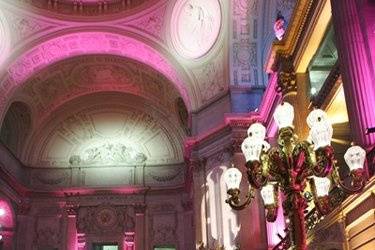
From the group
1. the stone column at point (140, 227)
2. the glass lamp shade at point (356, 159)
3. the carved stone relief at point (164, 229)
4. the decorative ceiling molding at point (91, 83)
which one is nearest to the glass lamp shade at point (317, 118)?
the glass lamp shade at point (356, 159)

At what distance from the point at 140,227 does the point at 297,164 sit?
1557 centimetres

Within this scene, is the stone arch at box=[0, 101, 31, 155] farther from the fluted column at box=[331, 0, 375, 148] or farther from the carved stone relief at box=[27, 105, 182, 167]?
the fluted column at box=[331, 0, 375, 148]

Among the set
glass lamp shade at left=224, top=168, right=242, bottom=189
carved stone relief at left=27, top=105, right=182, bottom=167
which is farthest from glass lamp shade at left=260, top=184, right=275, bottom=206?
carved stone relief at left=27, top=105, right=182, bottom=167

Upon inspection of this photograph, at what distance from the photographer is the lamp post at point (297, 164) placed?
20.9 feet

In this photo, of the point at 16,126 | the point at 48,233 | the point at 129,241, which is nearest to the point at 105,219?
the point at 129,241

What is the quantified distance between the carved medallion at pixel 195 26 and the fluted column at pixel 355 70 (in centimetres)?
937

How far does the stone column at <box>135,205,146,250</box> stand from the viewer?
2119 centimetres

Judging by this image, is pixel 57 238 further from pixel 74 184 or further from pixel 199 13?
pixel 199 13

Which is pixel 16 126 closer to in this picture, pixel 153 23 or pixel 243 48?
pixel 153 23

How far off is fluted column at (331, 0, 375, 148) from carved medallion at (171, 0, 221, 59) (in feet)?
30.7

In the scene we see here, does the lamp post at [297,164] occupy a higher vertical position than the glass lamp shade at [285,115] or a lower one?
lower

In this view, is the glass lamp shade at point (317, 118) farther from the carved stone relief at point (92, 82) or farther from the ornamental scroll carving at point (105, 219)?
the ornamental scroll carving at point (105, 219)

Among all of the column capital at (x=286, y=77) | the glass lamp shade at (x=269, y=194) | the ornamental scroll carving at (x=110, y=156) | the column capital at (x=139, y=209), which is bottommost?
the glass lamp shade at (x=269, y=194)

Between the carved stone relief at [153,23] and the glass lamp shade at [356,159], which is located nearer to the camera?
the glass lamp shade at [356,159]
